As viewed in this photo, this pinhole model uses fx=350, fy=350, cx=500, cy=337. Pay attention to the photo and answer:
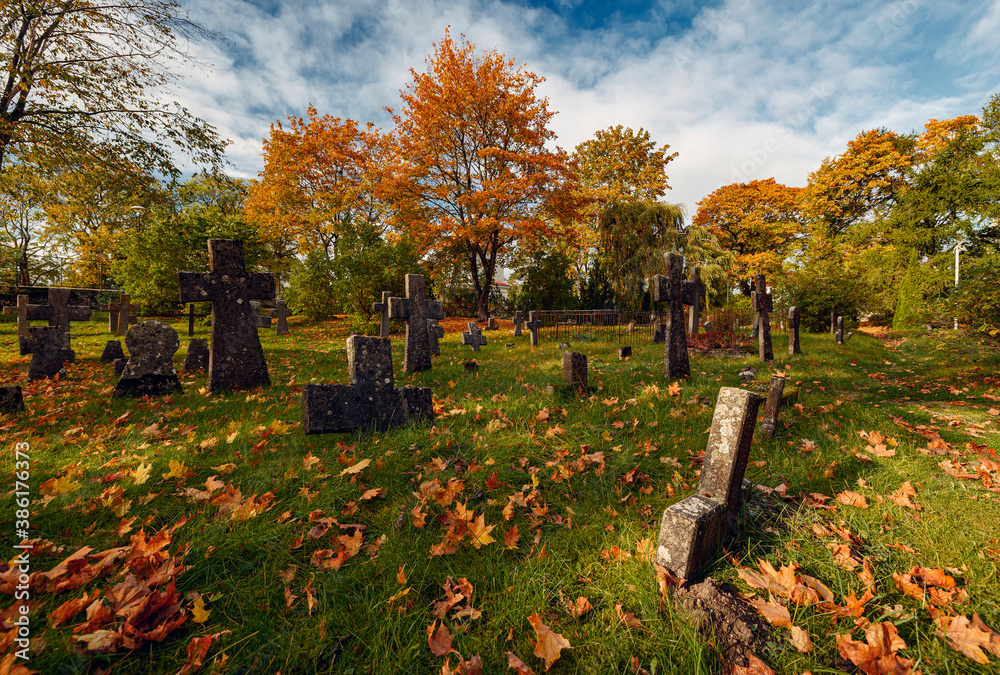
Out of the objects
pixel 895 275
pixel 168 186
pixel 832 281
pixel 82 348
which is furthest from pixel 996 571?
pixel 895 275

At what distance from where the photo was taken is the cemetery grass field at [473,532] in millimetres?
1651

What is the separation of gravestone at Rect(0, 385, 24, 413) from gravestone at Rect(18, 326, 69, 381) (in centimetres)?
333

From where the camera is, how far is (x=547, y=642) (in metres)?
1.66

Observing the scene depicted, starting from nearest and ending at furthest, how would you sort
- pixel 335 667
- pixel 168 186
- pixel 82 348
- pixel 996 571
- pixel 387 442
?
pixel 335 667 < pixel 996 571 < pixel 387 442 < pixel 168 186 < pixel 82 348

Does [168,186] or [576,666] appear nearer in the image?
[576,666]

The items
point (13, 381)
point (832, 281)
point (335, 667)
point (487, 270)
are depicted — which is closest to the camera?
point (335, 667)

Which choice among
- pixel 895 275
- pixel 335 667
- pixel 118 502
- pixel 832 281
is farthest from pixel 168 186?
Result: pixel 895 275

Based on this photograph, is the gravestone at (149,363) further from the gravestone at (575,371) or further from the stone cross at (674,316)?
the stone cross at (674,316)

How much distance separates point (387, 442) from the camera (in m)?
3.78

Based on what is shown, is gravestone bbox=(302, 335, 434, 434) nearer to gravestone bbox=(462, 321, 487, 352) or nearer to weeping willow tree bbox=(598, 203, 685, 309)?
gravestone bbox=(462, 321, 487, 352)

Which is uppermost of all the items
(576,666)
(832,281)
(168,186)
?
(168,186)

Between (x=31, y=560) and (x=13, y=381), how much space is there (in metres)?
8.10

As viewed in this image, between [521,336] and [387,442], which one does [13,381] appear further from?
[521,336]

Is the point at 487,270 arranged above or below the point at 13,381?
above
